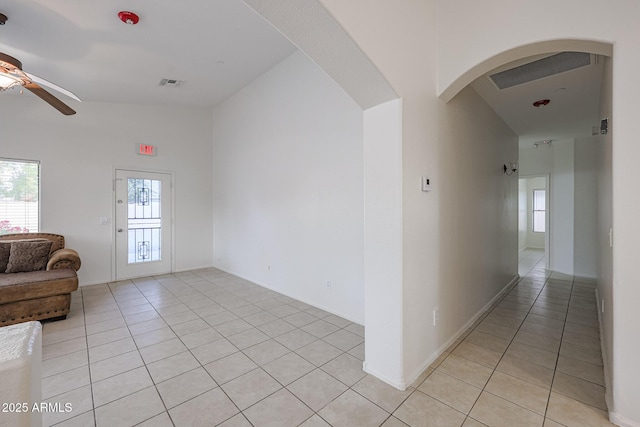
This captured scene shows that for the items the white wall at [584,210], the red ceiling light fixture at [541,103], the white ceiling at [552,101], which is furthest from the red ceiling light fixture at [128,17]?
the white wall at [584,210]

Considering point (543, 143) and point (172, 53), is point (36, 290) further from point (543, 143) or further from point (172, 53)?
point (543, 143)

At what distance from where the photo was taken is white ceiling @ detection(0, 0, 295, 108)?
2.54 m

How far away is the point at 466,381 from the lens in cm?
208

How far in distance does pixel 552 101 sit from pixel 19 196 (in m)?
7.59

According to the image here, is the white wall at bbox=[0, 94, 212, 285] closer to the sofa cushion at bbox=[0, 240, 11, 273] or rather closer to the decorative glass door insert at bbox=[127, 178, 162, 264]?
the decorative glass door insert at bbox=[127, 178, 162, 264]

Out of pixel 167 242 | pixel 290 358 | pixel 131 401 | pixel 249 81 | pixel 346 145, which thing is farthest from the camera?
pixel 167 242

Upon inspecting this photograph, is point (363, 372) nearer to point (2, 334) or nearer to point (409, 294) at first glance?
point (409, 294)

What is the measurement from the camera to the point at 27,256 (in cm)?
362

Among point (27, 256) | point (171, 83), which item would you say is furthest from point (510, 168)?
point (27, 256)

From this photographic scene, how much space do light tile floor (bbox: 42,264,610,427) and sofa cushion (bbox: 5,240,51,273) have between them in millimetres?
764

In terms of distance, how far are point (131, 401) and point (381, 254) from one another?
6.49 feet

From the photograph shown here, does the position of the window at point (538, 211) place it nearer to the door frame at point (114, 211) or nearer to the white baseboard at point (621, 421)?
the white baseboard at point (621, 421)

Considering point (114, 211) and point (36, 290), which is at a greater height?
point (114, 211)

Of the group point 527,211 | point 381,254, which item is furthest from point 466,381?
point 527,211
